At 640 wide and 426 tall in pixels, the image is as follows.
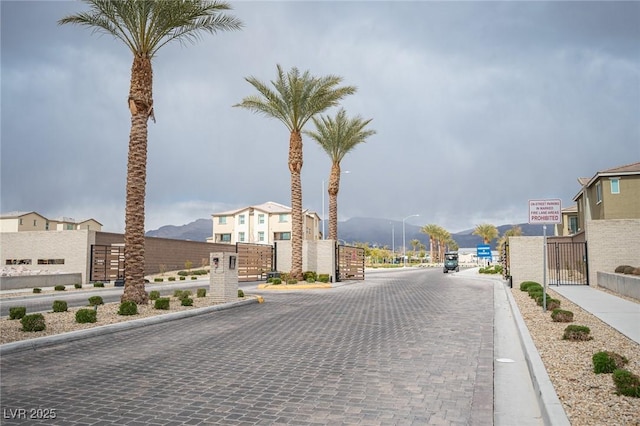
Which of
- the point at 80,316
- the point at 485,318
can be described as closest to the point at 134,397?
the point at 80,316

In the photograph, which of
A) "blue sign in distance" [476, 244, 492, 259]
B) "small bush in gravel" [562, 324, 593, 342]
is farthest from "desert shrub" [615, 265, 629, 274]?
"blue sign in distance" [476, 244, 492, 259]

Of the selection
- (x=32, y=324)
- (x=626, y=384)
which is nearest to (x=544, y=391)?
(x=626, y=384)

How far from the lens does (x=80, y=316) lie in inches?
489

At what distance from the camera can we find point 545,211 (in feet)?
43.8

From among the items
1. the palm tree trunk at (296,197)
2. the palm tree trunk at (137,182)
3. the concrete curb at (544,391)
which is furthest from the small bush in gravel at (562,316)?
the palm tree trunk at (296,197)

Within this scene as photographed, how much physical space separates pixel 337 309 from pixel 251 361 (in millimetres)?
8335

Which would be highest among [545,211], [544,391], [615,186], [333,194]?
[615,186]

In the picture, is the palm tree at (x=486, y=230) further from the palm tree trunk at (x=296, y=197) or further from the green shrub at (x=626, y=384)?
the green shrub at (x=626, y=384)

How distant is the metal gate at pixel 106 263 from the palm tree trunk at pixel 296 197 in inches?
529

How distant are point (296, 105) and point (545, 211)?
1928 centimetres

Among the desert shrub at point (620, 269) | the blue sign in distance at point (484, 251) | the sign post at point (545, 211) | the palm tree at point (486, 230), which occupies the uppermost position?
the palm tree at point (486, 230)

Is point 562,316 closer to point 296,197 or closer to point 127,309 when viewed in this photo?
point 127,309

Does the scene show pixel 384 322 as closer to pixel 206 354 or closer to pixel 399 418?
pixel 206 354

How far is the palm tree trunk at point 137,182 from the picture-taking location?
1611 cm
